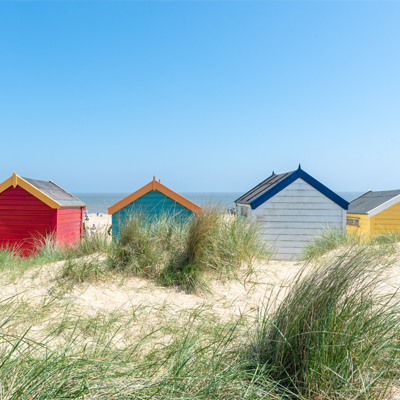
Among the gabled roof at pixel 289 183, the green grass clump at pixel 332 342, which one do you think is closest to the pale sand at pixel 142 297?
the green grass clump at pixel 332 342

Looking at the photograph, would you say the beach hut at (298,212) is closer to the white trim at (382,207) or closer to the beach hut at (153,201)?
the beach hut at (153,201)

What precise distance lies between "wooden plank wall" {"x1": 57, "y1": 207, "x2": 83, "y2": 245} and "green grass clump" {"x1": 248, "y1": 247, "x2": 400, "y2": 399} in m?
9.95

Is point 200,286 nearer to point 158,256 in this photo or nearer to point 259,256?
point 158,256

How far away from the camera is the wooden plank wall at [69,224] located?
37.2 ft

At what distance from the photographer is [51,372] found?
2.15m

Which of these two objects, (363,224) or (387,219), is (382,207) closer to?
(387,219)

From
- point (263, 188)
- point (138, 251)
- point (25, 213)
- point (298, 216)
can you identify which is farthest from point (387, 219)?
point (25, 213)

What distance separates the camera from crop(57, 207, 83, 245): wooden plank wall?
11.3 m

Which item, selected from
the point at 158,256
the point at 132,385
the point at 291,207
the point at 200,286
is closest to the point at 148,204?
the point at 291,207

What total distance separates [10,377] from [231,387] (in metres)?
1.48

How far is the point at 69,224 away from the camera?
12227 millimetres

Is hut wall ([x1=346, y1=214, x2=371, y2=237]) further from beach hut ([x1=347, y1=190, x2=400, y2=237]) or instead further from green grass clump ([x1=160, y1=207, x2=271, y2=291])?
green grass clump ([x1=160, y1=207, x2=271, y2=291])

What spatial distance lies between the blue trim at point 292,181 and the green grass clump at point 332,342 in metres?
7.29

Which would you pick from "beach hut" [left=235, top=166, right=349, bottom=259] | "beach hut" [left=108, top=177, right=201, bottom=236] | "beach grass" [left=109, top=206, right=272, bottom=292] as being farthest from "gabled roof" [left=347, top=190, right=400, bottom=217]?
"beach grass" [left=109, top=206, right=272, bottom=292]
